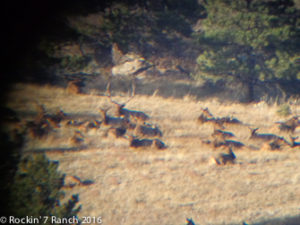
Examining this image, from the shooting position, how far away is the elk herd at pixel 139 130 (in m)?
10.2

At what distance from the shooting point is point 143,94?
53.4 ft

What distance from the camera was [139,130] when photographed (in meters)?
11.3

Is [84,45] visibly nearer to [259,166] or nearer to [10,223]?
[259,166]

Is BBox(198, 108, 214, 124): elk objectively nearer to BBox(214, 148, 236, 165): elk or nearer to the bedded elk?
the bedded elk

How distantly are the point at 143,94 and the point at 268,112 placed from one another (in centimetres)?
826

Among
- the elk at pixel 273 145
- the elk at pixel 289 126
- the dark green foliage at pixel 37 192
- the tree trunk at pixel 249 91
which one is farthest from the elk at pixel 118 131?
the tree trunk at pixel 249 91

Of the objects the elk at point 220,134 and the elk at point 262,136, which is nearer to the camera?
the elk at point 220,134

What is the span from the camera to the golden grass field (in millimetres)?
7027

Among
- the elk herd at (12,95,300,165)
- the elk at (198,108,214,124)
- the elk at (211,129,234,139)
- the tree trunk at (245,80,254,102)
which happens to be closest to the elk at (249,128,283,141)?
the elk herd at (12,95,300,165)

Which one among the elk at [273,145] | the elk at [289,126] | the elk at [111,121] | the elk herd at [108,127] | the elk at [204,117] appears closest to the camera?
the elk herd at [108,127]

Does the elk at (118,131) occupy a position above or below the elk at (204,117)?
below

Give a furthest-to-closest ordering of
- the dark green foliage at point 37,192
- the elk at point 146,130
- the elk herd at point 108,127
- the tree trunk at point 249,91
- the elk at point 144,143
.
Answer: the tree trunk at point 249,91
the elk at point 146,130
the elk at point 144,143
the elk herd at point 108,127
the dark green foliage at point 37,192

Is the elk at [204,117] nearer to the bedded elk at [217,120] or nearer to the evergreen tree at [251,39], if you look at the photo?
the bedded elk at [217,120]

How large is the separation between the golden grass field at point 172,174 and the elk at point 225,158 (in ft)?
0.83
